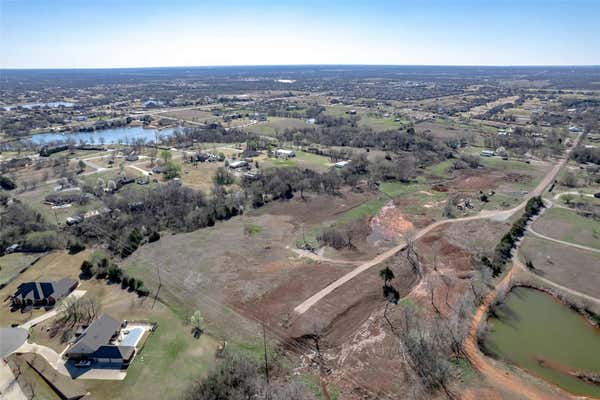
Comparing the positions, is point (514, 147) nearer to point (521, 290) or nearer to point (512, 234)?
point (512, 234)

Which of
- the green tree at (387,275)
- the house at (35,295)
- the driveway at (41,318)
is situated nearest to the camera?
the driveway at (41,318)

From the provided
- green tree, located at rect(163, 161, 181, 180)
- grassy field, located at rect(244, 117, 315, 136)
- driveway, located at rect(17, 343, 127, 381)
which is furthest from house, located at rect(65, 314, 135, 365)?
grassy field, located at rect(244, 117, 315, 136)

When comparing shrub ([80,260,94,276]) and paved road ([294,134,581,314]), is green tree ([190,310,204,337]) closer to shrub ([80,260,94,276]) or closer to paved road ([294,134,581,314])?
paved road ([294,134,581,314])

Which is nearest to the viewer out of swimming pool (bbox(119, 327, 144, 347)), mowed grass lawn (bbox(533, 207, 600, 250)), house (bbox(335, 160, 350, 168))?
swimming pool (bbox(119, 327, 144, 347))

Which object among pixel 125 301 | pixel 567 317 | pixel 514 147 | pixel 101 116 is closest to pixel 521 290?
pixel 567 317

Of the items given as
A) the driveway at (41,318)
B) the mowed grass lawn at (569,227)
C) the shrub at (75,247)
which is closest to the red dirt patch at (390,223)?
the mowed grass lawn at (569,227)

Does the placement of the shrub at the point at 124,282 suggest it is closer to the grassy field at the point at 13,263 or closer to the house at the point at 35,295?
the house at the point at 35,295
